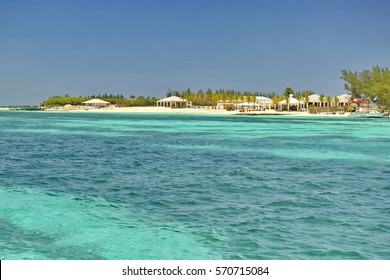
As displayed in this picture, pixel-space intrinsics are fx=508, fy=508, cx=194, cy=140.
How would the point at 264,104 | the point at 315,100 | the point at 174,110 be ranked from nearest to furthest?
the point at 315,100, the point at 174,110, the point at 264,104

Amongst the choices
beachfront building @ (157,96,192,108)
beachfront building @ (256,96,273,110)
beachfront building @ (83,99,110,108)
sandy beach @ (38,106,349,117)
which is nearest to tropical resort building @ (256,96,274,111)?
beachfront building @ (256,96,273,110)

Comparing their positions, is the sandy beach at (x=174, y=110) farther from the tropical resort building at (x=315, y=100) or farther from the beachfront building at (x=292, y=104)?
the tropical resort building at (x=315, y=100)

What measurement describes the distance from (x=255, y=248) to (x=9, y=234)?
5052 mm

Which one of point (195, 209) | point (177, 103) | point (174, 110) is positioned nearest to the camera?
point (195, 209)

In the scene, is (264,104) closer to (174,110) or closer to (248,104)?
(248,104)

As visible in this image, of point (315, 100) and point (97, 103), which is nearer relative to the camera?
point (315, 100)

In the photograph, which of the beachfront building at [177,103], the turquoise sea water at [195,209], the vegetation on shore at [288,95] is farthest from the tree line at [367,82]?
the turquoise sea water at [195,209]

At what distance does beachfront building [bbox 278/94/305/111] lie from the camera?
13057 centimetres

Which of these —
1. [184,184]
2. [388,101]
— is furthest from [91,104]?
[184,184]

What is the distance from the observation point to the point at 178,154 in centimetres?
2744

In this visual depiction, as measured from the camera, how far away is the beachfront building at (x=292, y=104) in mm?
130575

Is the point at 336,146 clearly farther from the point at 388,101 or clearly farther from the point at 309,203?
the point at 388,101

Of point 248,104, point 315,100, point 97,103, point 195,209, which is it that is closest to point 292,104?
point 315,100

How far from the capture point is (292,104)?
137 m
